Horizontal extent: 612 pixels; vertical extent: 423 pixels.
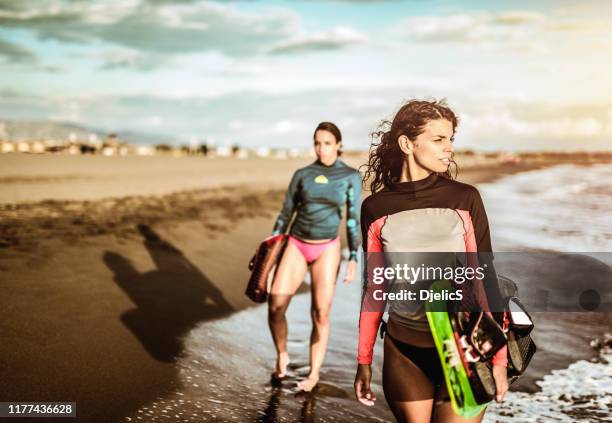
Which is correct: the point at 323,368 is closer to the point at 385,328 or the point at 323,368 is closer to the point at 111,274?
the point at 385,328

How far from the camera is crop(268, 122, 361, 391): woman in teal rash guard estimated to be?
5398 millimetres

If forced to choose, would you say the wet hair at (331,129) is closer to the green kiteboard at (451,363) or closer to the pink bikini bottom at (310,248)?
the pink bikini bottom at (310,248)

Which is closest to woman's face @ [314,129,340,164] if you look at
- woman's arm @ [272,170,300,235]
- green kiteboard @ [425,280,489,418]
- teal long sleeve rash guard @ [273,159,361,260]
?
teal long sleeve rash guard @ [273,159,361,260]

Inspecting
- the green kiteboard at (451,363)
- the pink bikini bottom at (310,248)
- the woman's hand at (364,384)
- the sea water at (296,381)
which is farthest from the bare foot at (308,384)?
the green kiteboard at (451,363)

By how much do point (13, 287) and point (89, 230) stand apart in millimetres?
3821

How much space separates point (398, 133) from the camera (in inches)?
114

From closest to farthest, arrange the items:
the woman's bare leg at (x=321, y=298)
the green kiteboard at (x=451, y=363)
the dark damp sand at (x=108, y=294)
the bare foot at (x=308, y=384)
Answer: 1. the green kiteboard at (x=451, y=363)
2. the dark damp sand at (x=108, y=294)
3. the bare foot at (x=308, y=384)
4. the woman's bare leg at (x=321, y=298)

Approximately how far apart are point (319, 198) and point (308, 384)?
172cm

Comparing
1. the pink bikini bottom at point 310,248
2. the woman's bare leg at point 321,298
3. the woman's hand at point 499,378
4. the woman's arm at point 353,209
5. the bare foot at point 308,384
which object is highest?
the woman's arm at point 353,209

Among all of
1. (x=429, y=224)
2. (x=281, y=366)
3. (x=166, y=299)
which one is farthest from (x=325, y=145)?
(x=166, y=299)

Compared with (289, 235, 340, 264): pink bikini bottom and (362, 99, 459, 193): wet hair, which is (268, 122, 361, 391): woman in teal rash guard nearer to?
(289, 235, 340, 264): pink bikini bottom

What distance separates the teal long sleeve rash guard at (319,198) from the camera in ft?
17.8

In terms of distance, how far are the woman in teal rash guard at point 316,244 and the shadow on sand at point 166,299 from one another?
1.37m

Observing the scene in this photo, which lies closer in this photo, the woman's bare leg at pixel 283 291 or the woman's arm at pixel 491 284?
the woman's arm at pixel 491 284
